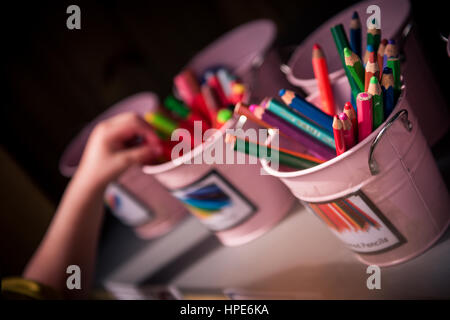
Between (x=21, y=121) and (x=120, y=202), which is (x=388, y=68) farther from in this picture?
(x=21, y=121)

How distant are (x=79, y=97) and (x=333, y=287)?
0.57m

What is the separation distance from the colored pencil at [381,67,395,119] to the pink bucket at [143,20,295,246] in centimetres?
16

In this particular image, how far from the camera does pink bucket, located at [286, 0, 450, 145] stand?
0.38 metres

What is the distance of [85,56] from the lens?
28.4 inches

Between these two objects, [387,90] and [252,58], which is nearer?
Result: [387,90]

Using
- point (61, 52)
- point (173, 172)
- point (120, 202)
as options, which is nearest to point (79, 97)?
point (61, 52)

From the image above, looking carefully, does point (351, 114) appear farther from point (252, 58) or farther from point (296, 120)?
point (252, 58)

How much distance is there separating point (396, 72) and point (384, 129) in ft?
0.17

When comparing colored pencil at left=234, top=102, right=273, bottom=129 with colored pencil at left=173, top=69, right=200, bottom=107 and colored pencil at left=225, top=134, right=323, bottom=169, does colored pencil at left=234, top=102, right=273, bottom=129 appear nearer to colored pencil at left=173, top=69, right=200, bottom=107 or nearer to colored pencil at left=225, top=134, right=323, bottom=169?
colored pencil at left=225, top=134, right=323, bottom=169

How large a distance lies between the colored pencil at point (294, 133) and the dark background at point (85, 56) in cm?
34

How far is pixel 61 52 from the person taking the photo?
0.71 m

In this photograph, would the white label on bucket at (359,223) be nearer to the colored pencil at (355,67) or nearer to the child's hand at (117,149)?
the colored pencil at (355,67)

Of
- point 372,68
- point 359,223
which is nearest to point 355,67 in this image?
point 372,68

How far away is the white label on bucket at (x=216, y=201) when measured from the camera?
450 mm
